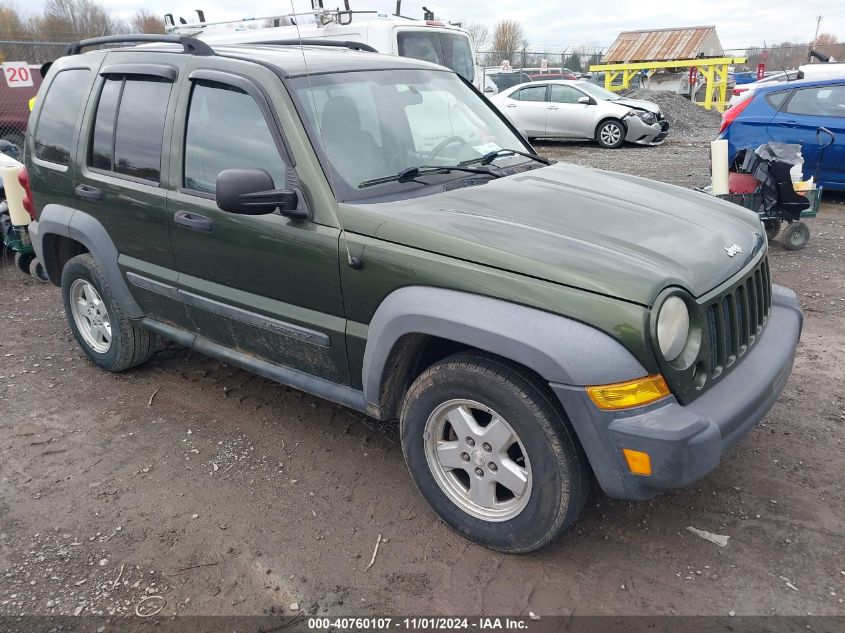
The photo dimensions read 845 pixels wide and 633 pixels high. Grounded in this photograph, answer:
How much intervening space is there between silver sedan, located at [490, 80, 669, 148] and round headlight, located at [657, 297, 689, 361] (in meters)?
14.1

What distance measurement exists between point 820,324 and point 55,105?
18.6 ft

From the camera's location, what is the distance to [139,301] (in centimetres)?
414

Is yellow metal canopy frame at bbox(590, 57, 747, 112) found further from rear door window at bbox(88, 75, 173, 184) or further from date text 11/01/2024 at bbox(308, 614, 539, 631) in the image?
date text 11/01/2024 at bbox(308, 614, 539, 631)

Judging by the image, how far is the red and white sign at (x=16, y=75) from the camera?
10.6m

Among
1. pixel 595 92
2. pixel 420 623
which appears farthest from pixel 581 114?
pixel 420 623

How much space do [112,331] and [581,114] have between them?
13458mm

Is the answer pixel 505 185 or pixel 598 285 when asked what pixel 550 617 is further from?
pixel 505 185

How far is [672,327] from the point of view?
243cm

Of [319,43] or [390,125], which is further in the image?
[319,43]

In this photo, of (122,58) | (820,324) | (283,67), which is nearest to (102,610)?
(283,67)

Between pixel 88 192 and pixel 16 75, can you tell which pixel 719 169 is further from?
pixel 16 75

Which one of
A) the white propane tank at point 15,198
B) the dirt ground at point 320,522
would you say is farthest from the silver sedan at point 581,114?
the dirt ground at point 320,522

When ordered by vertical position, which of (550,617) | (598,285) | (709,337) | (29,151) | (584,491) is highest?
(29,151)

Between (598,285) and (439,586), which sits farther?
(439,586)
